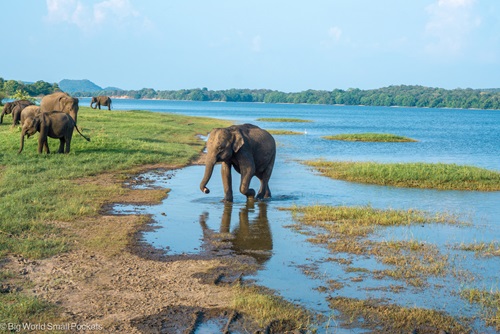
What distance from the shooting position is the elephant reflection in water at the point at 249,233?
37.6ft

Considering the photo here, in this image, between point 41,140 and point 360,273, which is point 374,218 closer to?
point 360,273

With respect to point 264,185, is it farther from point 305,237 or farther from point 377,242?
point 377,242

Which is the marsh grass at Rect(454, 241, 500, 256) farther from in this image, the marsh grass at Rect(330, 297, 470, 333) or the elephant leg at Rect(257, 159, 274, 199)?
the elephant leg at Rect(257, 159, 274, 199)

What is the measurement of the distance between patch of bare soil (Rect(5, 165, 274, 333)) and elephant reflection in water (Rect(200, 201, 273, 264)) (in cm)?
57

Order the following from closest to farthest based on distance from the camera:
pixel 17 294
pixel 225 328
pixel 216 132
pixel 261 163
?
1. pixel 225 328
2. pixel 17 294
3. pixel 216 132
4. pixel 261 163

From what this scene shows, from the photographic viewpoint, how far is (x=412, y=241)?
12.2m

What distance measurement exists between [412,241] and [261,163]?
5.73m

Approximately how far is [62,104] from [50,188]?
13.2 m

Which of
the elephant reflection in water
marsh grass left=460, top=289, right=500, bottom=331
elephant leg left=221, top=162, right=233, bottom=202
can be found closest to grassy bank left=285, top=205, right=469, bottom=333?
marsh grass left=460, top=289, right=500, bottom=331

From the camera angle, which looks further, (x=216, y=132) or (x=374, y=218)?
(x=216, y=132)

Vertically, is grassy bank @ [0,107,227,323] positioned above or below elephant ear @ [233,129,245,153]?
below

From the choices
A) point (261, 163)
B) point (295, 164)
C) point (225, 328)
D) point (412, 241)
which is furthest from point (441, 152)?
point (225, 328)

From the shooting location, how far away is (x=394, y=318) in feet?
26.7

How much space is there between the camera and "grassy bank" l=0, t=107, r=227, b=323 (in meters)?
10.3
